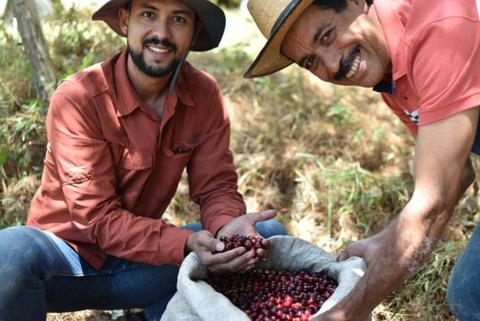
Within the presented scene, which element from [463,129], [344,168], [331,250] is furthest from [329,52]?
[344,168]

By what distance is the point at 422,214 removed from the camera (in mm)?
2193

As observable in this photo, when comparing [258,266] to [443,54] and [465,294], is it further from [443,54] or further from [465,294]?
[443,54]

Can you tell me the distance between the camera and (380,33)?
2525mm

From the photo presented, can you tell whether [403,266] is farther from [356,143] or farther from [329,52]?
[356,143]

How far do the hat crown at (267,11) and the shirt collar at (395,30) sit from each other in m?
0.37

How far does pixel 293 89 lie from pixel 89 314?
8.47 ft

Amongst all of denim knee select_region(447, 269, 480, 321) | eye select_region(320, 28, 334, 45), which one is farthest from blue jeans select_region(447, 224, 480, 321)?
eye select_region(320, 28, 334, 45)

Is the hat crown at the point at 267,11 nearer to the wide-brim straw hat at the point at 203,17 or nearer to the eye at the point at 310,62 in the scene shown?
the eye at the point at 310,62

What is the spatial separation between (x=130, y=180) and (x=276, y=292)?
1.02 metres

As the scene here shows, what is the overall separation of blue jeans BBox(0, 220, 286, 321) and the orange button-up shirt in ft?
0.31

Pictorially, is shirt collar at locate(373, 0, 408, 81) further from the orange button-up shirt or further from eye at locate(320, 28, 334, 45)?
the orange button-up shirt

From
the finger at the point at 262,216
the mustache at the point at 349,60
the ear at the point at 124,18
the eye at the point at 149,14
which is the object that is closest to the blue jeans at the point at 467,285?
the finger at the point at 262,216

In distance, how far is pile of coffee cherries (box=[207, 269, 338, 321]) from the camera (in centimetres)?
242

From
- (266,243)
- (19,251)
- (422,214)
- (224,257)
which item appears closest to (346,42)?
(422,214)
